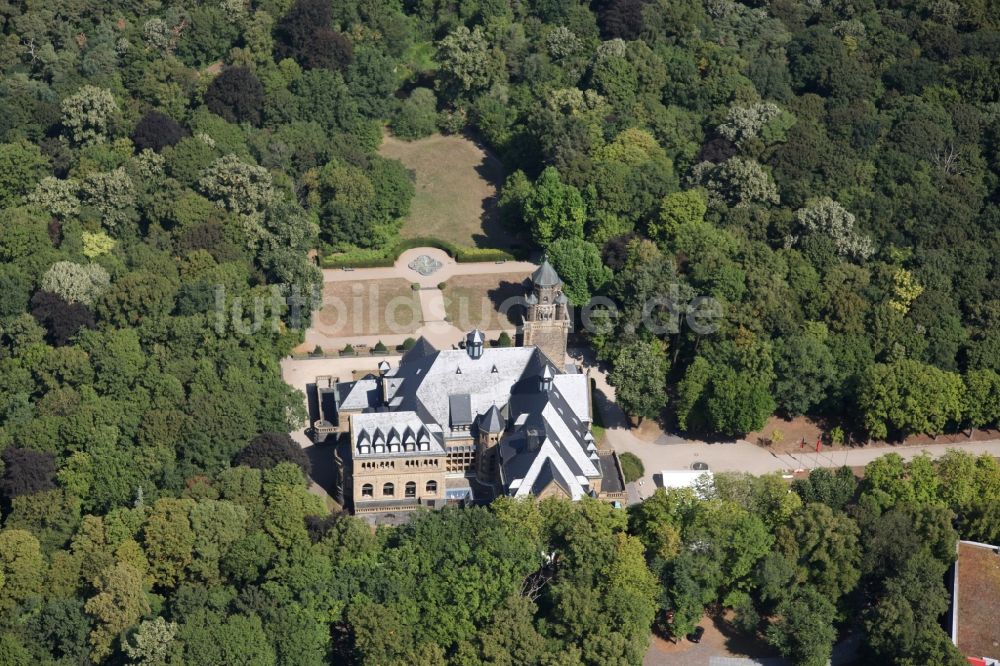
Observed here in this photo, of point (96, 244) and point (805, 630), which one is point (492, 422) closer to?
point (805, 630)

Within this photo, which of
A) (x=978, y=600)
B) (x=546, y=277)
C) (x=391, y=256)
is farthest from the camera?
(x=391, y=256)

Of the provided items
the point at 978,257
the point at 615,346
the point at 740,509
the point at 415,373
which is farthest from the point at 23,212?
the point at 978,257

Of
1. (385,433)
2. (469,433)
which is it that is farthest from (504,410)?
(385,433)

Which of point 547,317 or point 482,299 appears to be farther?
point 482,299

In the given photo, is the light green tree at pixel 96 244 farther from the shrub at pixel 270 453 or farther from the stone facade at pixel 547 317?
the stone facade at pixel 547 317

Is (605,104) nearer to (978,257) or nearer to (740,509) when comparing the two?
(978,257)

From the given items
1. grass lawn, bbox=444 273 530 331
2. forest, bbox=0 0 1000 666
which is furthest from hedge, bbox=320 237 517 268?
grass lawn, bbox=444 273 530 331

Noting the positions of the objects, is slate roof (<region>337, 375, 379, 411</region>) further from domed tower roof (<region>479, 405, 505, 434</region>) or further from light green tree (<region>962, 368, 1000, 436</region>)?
light green tree (<region>962, 368, 1000, 436</region>)

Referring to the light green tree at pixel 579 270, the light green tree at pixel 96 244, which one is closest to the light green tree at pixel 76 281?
the light green tree at pixel 96 244
